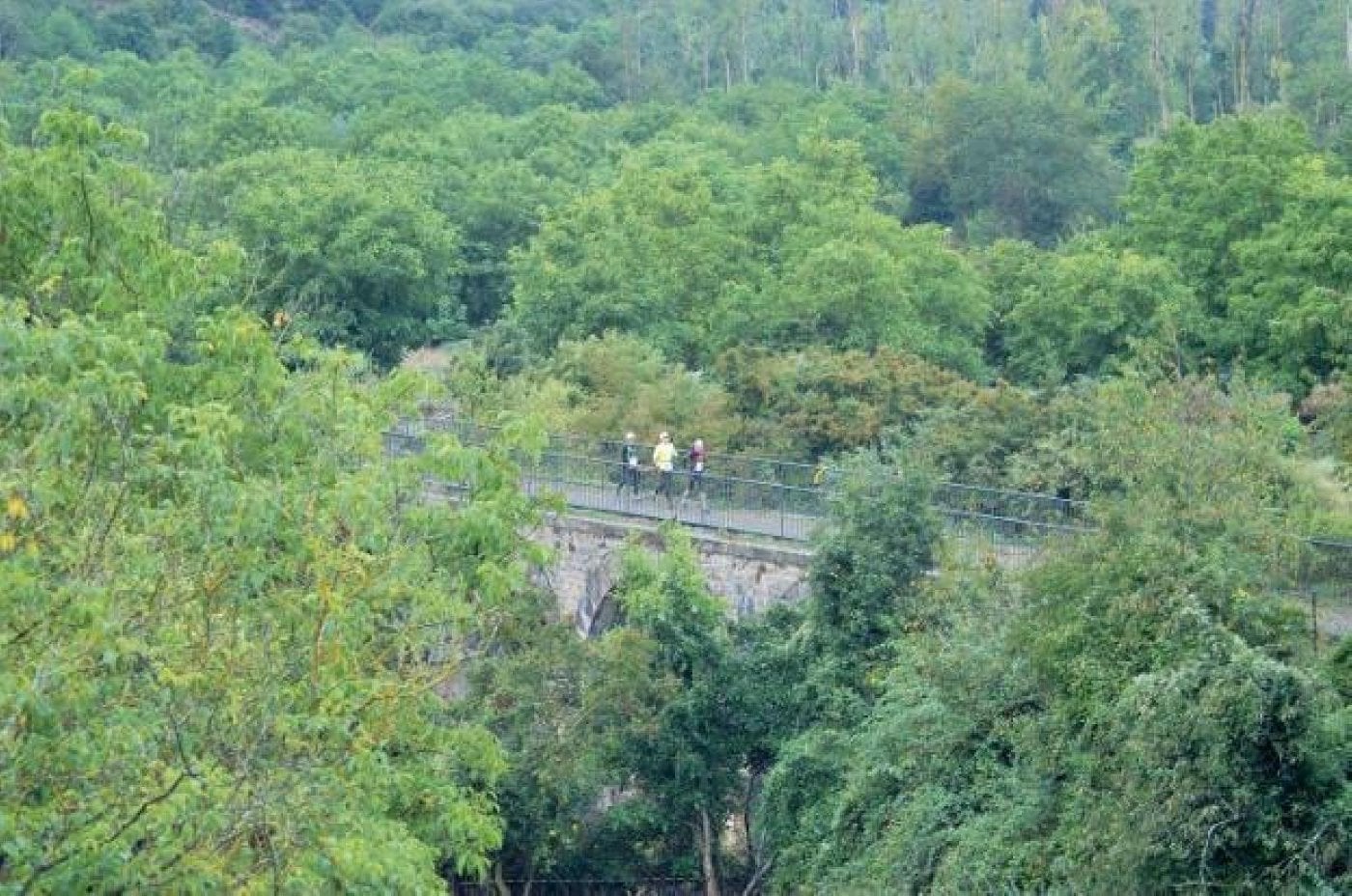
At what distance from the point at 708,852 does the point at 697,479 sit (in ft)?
24.6

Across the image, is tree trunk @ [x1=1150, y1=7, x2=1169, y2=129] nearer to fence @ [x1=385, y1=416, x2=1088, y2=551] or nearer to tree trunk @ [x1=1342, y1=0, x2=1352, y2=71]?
tree trunk @ [x1=1342, y1=0, x2=1352, y2=71]

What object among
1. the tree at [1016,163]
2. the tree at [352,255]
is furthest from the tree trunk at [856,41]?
the tree at [352,255]

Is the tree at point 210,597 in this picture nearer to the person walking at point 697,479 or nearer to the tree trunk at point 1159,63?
the person walking at point 697,479

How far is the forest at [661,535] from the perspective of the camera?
505 inches

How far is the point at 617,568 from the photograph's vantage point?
113 feet

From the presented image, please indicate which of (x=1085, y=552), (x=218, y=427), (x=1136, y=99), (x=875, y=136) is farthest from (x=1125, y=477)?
(x=1136, y=99)

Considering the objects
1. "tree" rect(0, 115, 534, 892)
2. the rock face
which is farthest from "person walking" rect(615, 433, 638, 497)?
"tree" rect(0, 115, 534, 892)

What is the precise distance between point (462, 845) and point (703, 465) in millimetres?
19112

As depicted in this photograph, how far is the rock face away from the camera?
3241cm

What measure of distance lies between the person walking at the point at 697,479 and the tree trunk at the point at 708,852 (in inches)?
266

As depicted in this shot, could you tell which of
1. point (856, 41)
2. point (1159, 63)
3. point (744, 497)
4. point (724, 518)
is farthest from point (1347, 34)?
point (724, 518)

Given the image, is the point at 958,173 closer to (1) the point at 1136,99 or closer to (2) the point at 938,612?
(1) the point at 1136,99

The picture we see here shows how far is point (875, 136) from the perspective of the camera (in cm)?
7981

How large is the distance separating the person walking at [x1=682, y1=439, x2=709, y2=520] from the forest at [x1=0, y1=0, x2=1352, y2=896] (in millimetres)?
965
